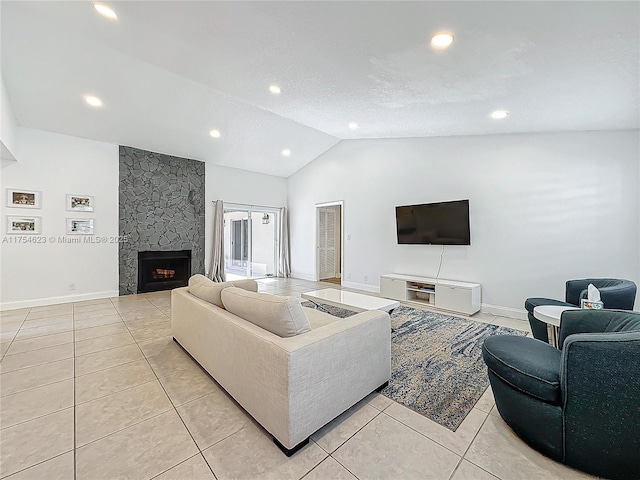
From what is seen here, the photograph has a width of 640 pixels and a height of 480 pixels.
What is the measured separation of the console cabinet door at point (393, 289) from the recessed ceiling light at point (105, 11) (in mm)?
5104

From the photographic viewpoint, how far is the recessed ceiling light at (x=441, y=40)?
209 centimetres

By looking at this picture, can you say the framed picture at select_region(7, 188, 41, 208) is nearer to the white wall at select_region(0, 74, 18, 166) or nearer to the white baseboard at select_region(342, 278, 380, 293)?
the white wall at select_region(0, 74, 18, 166)

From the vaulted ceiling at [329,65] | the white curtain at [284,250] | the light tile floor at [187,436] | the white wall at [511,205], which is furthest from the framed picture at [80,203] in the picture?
the white wall at [511,205]

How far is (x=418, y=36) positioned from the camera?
7.08 ft

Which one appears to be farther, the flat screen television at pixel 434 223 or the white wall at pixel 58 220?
the flat screen television at pixel 434 223

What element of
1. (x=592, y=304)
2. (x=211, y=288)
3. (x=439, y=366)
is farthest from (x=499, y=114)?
(x=211, y=288)

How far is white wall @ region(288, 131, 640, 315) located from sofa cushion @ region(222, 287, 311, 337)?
390cm

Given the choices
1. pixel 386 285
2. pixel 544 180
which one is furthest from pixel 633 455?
pixel 386 285

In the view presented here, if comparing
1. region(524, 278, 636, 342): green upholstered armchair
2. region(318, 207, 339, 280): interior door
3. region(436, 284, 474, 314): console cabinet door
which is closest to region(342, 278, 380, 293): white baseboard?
region(318, 207, 339, 280): interior door

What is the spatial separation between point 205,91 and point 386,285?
4.55 m

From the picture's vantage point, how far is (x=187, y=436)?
5.56 ft

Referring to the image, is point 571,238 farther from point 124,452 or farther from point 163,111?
point 163,111

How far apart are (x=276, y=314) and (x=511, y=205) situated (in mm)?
4209

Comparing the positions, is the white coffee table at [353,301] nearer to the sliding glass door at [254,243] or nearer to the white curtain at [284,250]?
the white curtain at [284,250]
